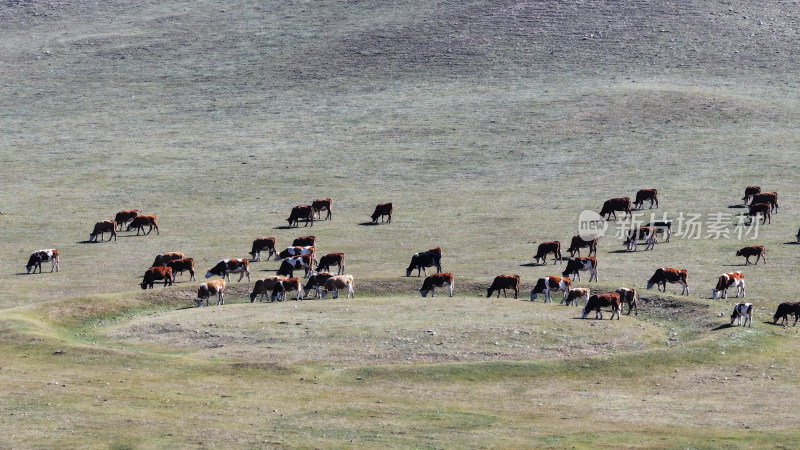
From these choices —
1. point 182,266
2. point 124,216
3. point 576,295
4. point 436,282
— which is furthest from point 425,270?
point 124,216

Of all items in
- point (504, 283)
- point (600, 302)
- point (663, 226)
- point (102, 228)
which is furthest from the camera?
point (102, 228)

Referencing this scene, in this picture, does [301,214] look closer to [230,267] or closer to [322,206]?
[322,206]

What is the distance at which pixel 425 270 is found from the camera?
47562 mm

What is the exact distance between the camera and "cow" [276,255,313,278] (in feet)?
157

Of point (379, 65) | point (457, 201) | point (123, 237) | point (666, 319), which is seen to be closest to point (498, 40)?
point (379, 65)

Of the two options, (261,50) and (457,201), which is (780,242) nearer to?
(457,201)

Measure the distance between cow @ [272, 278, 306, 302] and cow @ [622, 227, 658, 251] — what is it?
17.6 m

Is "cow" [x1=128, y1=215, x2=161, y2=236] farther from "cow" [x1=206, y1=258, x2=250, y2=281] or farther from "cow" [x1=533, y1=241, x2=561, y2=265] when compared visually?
"cow" [x1=533, y1=241, x2=561, y2=265]

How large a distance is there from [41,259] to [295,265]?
36.6ft

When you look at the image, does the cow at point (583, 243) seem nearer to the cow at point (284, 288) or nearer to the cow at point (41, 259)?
the cow at point (284, 288)

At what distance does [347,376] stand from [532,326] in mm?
7478

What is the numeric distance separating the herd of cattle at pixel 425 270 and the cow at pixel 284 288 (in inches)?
1.5

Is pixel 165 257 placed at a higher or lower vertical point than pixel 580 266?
higher

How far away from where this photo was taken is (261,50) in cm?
10831
